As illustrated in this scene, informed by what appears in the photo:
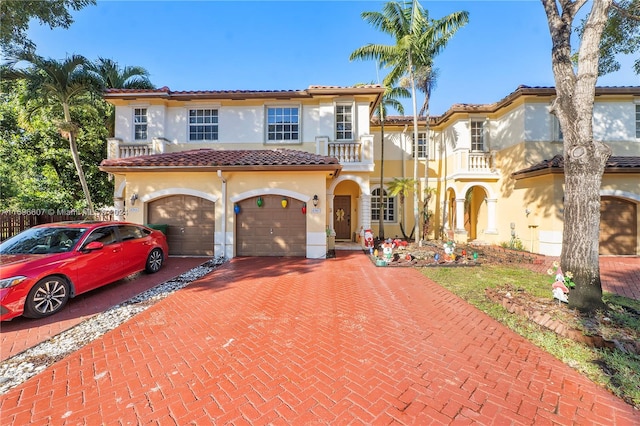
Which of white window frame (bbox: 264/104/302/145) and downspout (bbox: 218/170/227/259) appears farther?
white window frame (bbox: 264/104/302/145)

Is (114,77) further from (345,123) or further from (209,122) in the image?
(345,123)

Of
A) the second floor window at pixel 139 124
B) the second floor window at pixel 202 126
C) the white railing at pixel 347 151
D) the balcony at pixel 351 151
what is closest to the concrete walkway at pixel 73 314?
the second floor window at pixel 202 126

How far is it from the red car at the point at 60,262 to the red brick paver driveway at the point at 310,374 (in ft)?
5.82

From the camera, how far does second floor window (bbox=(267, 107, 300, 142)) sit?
13.1 meters

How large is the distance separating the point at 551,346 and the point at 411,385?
2.67m

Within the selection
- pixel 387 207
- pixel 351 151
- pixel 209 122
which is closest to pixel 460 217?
pixel 387 207

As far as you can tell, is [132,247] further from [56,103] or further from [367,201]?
[56,103]

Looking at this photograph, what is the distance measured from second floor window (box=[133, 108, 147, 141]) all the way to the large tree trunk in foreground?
16471mm

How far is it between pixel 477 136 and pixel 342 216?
914cm

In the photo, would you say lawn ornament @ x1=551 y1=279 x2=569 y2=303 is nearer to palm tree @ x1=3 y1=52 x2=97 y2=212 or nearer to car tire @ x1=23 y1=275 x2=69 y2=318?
car tire @ x1=23 y1=275 x2=69 y2=318

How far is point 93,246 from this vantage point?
573cm

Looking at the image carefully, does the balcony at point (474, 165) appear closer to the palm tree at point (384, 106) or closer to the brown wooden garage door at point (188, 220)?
the palm tree at point (384, 106)

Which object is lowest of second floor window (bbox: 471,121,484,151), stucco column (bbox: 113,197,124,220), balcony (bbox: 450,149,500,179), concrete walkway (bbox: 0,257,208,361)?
concrete walkway (bbox: 0,257,208,361)

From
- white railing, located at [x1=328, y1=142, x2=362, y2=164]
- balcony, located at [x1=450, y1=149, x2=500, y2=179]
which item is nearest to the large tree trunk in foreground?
white railing, located at [x1=328, y1=142, x2=362, y2=164]
